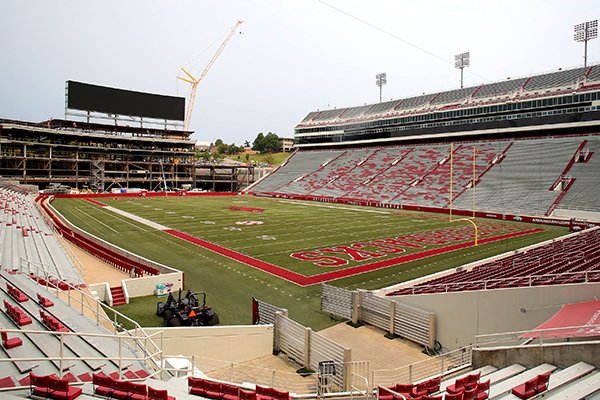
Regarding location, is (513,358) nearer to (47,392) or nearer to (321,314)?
(321,314)

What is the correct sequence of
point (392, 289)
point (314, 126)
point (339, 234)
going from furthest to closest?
point (314, 126)
point (339, 234)
point (392, 289)

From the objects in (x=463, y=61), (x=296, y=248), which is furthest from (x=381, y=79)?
(x=296, y=248)

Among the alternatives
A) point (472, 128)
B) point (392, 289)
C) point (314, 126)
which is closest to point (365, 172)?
point (472, 128)

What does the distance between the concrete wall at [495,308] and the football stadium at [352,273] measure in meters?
0.04

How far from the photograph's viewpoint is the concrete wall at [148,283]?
14.5m

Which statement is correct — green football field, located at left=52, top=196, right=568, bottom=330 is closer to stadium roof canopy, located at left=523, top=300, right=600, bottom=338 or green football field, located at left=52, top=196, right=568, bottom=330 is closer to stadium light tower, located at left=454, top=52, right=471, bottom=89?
stadium roof canopy, located at left=523, top=300, right=600, bottom=338

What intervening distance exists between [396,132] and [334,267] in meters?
52.3

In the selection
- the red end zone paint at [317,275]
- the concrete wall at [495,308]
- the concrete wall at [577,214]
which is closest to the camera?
the concrete wall at [495,308]

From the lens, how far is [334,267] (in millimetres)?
19344

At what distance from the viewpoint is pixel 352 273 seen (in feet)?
60.1

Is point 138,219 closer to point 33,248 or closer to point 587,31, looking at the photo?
point 33,248

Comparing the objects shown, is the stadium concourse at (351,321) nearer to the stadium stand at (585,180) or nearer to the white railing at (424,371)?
the white railing at (424,371)

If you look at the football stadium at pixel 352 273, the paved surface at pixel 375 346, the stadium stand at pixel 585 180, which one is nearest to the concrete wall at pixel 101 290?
the football stadium at pixel 352 273

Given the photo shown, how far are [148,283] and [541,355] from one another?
40.6 feet
